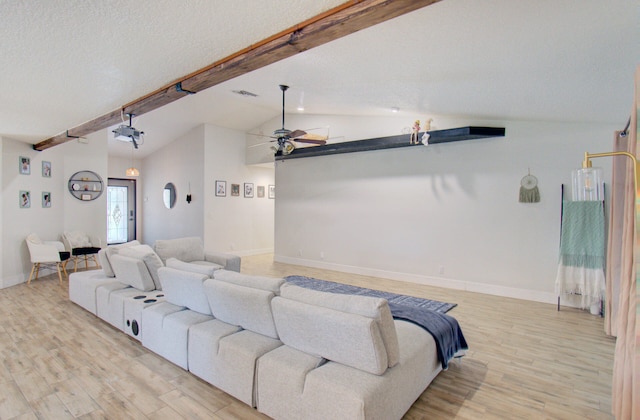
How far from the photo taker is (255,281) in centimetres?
257

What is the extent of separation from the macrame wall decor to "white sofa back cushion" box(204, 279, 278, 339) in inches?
176

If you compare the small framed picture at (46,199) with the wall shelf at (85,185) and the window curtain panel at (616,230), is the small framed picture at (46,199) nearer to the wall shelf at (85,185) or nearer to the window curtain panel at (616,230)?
the wall shelf at (85,185)

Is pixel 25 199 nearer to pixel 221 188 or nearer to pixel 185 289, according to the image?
pixel 221 188

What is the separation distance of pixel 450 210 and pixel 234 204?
18.4 feet

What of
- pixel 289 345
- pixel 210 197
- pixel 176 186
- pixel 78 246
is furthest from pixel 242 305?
pixel 176 186

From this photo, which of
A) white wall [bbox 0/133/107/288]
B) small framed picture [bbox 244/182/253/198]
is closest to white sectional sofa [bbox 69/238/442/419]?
white wall [bbox 0/133/107/288]

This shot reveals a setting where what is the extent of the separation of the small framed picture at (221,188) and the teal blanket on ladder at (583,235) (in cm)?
724

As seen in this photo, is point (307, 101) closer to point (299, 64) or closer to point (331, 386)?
point (299, 64)

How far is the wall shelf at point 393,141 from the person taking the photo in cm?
519

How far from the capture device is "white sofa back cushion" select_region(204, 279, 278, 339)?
2414 mm

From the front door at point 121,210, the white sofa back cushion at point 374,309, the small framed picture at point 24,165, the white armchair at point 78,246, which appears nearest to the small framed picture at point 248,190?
the white armchair at point 78,246

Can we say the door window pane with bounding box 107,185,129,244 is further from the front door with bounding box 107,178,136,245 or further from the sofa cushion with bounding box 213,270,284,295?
the sofa cushion with bounding box 213,270,284,295

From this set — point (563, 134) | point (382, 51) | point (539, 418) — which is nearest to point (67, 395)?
point (539, 418)

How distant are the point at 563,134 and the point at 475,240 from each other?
2.01 meters
